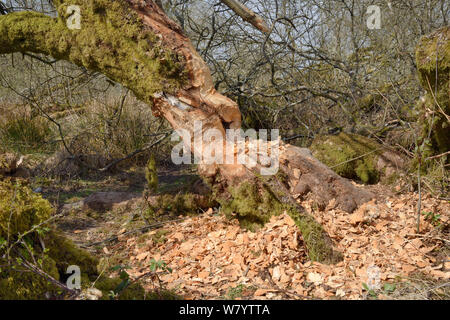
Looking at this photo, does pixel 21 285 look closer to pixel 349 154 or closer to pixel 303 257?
pixel 303 257

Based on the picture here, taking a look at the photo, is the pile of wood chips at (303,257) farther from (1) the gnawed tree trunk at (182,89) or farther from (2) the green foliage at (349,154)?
(2) the green foliage at (349,154)

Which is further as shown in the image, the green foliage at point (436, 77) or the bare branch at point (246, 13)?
the bare branch at point (246, 13)

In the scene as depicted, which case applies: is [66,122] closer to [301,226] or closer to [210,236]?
[210,236]

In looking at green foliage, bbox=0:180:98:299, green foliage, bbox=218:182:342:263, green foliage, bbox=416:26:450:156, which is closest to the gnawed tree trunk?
green foliage, bbox=218:182:342:263

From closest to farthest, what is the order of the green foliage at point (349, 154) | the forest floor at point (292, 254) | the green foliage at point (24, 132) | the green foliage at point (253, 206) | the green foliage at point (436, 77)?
the forest floor at point (292, 254), the green foliage at point (436, 77), the green foliage at point (253, 206), the green foliage at point (349, 154), the green foliage at point (24, 132)

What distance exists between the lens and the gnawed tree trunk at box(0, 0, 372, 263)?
3.50 meters

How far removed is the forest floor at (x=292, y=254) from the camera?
238cm

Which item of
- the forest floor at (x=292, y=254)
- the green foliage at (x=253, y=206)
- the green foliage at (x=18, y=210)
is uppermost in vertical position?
the green foliage at (x=18, y=210)

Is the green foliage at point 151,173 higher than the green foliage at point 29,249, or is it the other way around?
the green foliage at point 151,173

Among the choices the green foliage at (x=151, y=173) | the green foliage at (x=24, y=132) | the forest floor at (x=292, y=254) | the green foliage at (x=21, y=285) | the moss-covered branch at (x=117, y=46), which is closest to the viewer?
the green foliage at (x=21, y=285)

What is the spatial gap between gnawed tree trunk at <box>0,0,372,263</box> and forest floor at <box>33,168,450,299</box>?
0.23 m

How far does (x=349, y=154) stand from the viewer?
4605mm

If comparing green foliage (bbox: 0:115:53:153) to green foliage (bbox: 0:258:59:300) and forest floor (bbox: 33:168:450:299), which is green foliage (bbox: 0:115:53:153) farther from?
green foliage (bbox: 0:258:59:300)

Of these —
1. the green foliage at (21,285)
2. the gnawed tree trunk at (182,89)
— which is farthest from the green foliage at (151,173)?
the green foliage at (21,285)
